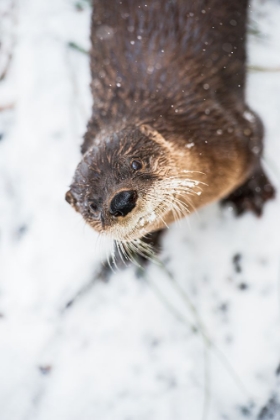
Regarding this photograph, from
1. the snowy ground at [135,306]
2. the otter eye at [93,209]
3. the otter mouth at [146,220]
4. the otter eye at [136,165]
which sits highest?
the otter eye at [136,165]

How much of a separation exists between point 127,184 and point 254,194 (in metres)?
1.09

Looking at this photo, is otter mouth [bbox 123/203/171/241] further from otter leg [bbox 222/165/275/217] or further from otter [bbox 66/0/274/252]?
otter leg [bbox 222/165/275/217]

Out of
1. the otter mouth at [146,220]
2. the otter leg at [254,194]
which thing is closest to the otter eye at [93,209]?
the otter mouth at [146,220]

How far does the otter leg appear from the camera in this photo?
255cm

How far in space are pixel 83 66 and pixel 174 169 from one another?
4.41 ft

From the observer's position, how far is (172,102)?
83.5 inches

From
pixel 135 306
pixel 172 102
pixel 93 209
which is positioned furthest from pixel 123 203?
pixel 135 306

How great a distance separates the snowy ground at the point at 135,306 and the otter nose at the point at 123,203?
0.96 m

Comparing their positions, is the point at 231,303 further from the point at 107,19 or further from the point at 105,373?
the point at 107,19

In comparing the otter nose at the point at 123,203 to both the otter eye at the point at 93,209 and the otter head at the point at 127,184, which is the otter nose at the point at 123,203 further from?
the otter eye at the point at 93,209

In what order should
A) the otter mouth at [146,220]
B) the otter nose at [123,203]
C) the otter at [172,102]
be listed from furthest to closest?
the otter at [172,102] < the otter mouth at [146,220] < the otter nose at [123,203]

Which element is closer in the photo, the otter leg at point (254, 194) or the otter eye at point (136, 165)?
the otter eye at point (136, 165)

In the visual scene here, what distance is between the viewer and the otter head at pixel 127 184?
1641 mm

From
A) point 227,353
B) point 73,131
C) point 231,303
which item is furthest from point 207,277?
point 73,131
